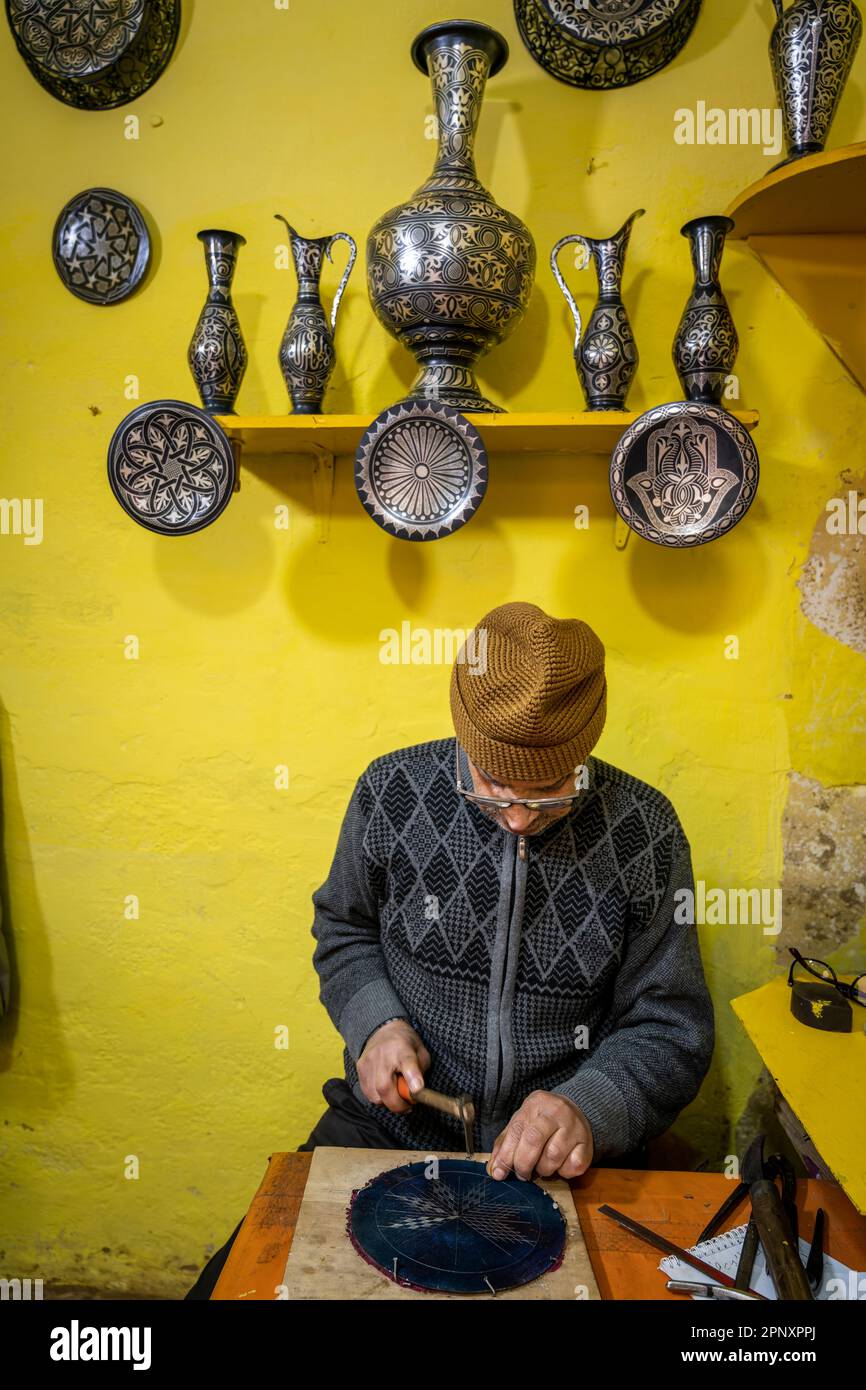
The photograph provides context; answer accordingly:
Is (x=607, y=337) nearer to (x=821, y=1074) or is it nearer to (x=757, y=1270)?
(x=821, y=1074)

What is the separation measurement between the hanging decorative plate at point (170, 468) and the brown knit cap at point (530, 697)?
2.48 ft

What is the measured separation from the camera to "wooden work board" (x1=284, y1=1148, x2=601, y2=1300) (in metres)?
1.16

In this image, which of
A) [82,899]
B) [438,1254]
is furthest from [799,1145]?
[82,899]

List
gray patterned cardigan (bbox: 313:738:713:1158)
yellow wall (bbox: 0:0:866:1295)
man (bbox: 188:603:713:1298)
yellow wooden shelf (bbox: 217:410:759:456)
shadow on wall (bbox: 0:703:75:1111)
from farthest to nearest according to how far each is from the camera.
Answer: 1. shadow on wall (bbox: 0:703:75:1111)
2. yellow wall (bbox: 0:0:866:1295)
3. yellow wooden shelf (bbox: 217:410:759:456)
4. gray patterned cardigan (bbox: 313:738:713:1158)
5. man (bbox: 188:603:713:1298)

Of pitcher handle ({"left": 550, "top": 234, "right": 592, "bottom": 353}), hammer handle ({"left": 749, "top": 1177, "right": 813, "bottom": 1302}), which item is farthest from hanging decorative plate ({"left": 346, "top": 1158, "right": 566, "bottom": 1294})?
pitcher handle ({"left": 550, "top": 234, "right": 592, "bottom": 353})

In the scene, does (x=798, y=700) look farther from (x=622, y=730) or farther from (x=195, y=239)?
(x=195, y=239)

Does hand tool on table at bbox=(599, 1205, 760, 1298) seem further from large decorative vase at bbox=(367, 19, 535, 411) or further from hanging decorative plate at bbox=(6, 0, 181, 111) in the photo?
hanging decorative plate at bbox=(6, 0, 181, 111)

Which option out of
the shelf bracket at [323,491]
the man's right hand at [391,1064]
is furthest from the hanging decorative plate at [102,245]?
the man's right hand at [391,1064]

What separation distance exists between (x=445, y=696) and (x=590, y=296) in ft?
3.14

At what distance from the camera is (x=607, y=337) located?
1.89m

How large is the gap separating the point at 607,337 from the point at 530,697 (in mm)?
873

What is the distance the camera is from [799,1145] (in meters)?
1.60

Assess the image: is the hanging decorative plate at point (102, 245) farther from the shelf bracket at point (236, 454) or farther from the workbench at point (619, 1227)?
the workbench at point (619, 1227)

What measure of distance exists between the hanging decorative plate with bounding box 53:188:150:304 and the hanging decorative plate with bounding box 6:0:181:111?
0.23 m
